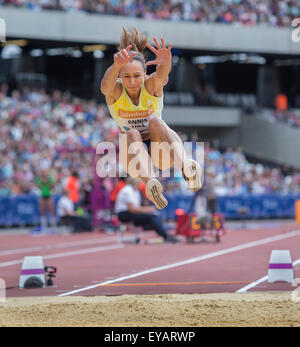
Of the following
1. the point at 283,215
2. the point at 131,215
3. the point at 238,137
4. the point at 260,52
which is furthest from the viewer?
the point at 238,137

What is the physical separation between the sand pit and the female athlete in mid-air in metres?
1.13

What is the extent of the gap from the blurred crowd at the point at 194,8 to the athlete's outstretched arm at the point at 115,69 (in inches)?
801

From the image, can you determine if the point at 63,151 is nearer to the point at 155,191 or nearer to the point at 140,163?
the point at 140,163

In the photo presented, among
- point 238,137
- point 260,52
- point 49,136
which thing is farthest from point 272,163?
point 49,136

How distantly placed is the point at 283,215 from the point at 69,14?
11.2 metres

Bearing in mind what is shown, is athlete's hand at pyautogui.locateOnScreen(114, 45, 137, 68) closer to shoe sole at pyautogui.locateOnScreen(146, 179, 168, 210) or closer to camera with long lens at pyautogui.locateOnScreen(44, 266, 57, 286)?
shoe sole at pyautogui.locateOnScreen(146, 179, 168, 210)

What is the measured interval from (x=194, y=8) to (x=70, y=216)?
1530 centimetres

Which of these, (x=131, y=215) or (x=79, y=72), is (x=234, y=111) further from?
(x=131, y=215)

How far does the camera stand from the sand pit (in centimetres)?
689

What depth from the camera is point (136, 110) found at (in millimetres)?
8305

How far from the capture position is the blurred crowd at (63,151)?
20.6 metres

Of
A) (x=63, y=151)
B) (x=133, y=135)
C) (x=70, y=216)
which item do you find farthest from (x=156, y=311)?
(x=63, y=151)

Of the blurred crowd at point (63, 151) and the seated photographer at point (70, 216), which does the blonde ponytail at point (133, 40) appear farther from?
the seated photographer at point (70, 216)

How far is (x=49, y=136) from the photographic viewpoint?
22406mm
